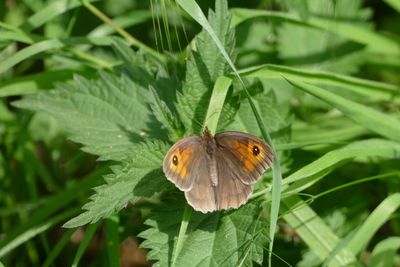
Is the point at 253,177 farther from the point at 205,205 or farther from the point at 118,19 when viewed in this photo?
the point at 118,19

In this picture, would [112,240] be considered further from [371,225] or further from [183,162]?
[371,225]

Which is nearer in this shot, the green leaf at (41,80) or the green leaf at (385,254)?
the green leaf at (385,254)

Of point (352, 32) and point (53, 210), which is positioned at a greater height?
point (352, 32)

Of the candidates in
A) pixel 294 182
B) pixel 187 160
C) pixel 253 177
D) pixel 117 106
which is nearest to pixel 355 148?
pixel 294 182

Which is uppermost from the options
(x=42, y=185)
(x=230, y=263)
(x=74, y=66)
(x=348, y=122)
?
(x=74, y=66)

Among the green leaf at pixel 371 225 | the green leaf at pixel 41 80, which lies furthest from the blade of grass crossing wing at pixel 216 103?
the green leaf at pixel 41 80

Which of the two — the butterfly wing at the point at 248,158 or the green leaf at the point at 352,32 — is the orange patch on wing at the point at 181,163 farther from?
the green leaf at the point at 352,32

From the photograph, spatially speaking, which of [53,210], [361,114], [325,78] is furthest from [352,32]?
[53,210]
